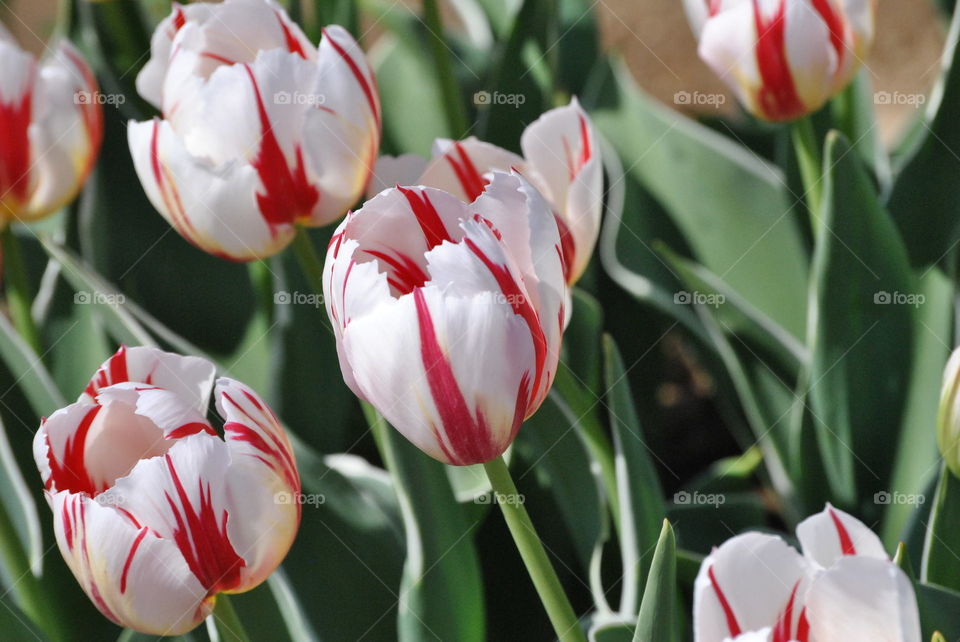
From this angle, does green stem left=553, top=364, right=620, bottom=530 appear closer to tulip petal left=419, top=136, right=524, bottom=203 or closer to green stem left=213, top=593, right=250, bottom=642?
tulip petal left=419, top=136, right=524, bottom=203

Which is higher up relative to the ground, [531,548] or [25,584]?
[531,548]

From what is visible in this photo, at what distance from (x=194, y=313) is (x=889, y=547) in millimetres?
520

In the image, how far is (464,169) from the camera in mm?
554

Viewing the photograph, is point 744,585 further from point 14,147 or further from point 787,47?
point 14,147

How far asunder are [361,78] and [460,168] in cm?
7

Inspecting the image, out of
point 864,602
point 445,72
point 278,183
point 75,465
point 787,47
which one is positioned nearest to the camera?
point 864,602

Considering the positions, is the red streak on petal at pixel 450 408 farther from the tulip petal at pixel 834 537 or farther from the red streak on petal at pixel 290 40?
the red streak on petal at pixel 290 40

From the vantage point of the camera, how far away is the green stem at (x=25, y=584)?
1.99 feet

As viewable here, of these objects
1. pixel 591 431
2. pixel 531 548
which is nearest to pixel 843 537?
pixel 531 548

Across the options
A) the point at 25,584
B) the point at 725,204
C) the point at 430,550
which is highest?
the point at 725,204

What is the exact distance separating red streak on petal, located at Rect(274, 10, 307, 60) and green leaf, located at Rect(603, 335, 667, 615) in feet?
0.72

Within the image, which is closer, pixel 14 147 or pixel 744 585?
pixel 744 585

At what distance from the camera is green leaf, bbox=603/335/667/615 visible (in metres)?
0.57

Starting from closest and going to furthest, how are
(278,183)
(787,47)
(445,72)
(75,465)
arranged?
(75,465), (278,183), (787,47), (445,72)
